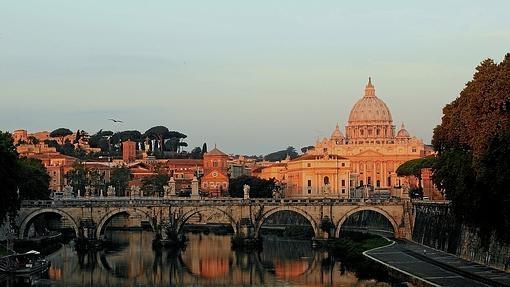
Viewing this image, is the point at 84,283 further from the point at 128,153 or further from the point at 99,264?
the point at 128,153

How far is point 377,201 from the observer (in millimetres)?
78312

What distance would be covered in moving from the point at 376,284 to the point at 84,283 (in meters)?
16.4

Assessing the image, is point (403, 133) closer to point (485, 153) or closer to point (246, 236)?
point (246, 236)

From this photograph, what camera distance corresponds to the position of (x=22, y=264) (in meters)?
54.4

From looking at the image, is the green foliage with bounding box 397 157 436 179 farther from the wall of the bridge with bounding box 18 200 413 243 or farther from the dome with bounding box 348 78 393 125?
the dome with bounding box 348 78 393 125

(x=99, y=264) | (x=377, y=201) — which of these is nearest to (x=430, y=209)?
(x=377, y=201)

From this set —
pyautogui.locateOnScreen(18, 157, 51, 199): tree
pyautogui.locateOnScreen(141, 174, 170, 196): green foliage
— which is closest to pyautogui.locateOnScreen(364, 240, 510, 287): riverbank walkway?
pyautogui.locateOnScreen(18, 157, 51, 199): tree

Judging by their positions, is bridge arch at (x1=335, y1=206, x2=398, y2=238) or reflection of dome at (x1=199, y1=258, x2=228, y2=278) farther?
bridge arch at (x1=335, y1=206, x2=398, y2=238)

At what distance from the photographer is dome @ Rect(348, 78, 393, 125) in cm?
17512

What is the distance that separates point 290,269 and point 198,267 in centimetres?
637

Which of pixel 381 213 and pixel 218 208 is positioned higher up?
pixel 218 208

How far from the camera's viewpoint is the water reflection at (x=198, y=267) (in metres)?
54.9

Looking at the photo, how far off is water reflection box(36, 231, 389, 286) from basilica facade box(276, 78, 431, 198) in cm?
5137

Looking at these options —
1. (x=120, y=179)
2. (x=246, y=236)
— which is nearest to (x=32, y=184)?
(x=246, y=236)
